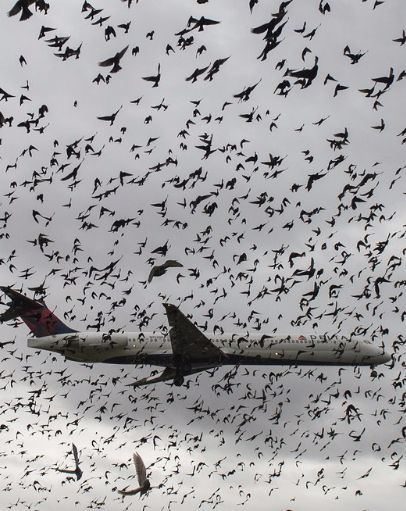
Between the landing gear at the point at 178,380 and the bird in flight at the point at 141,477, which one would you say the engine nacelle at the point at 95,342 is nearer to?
the landing gear at the point at 178,380

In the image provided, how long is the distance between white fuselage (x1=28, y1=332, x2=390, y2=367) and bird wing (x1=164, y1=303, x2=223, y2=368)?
2319mm

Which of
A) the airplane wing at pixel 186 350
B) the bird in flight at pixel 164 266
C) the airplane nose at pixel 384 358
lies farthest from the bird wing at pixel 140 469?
the airplane nose at pixel 384 358

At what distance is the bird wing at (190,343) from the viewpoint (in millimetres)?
67812

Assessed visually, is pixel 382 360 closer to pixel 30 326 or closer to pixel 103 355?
pixel 103 355

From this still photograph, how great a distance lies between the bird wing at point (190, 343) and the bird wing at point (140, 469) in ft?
100

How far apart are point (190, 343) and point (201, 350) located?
1.62 meters

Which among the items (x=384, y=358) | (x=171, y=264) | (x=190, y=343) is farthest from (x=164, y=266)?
(x=384, y=358)

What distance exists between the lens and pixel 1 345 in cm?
3553

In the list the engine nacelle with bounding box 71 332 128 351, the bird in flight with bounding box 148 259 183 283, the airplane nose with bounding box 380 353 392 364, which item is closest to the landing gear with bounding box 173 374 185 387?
the engine nacelle with bounding box 71 332 128 351

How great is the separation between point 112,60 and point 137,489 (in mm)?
19941

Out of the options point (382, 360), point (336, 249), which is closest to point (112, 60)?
point (336, 249)

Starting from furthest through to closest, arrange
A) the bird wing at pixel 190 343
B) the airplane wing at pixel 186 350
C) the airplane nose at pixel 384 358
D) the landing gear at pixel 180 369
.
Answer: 1. the airplane nose at pixel 384 358
2. the landing gear at pixel 180 369
3. the airplane wing at pixel 186 350
4. the bird wing at pixel 190 343

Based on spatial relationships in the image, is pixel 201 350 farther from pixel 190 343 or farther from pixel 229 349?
pixel 229 349

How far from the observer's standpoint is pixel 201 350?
238ft
